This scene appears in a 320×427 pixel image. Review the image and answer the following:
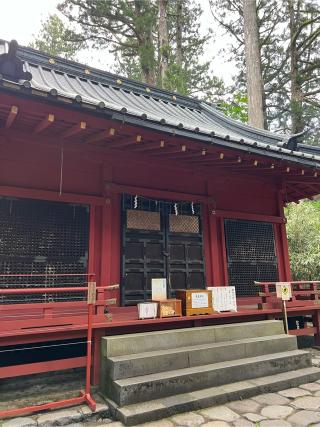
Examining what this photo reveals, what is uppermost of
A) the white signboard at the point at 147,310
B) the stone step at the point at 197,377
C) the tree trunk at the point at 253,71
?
the tree trunk at the point at 253,71

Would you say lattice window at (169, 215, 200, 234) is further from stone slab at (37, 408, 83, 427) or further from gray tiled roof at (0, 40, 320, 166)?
stone slab at (37, 408, 83, 427)

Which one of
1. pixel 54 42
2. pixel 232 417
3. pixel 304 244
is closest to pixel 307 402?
pixel 232 417

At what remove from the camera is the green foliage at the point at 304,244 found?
1058cm

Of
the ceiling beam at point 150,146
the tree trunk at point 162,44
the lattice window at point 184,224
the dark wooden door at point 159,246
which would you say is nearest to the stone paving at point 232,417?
the dark wooden door at point 159,246

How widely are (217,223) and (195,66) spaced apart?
1836 centimetres

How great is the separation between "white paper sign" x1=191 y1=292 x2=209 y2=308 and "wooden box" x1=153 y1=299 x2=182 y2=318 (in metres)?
0.27

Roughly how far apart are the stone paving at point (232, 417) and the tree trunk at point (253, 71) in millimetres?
11014

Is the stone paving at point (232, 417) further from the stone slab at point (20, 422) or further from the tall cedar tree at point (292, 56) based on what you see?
the tall cedar tree at point (292, 56)

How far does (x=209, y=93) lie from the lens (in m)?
21.7

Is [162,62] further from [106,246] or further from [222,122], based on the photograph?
[106,246]

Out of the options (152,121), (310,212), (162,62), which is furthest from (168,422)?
(162,62)

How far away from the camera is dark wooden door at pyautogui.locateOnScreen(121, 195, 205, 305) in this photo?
6.01 meters

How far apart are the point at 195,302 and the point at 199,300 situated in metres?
0.09

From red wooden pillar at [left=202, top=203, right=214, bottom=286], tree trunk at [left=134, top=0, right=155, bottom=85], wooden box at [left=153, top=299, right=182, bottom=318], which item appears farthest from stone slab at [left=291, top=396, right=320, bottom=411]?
tree trunk at [left=134, top=0, right=155, bottom=85]
